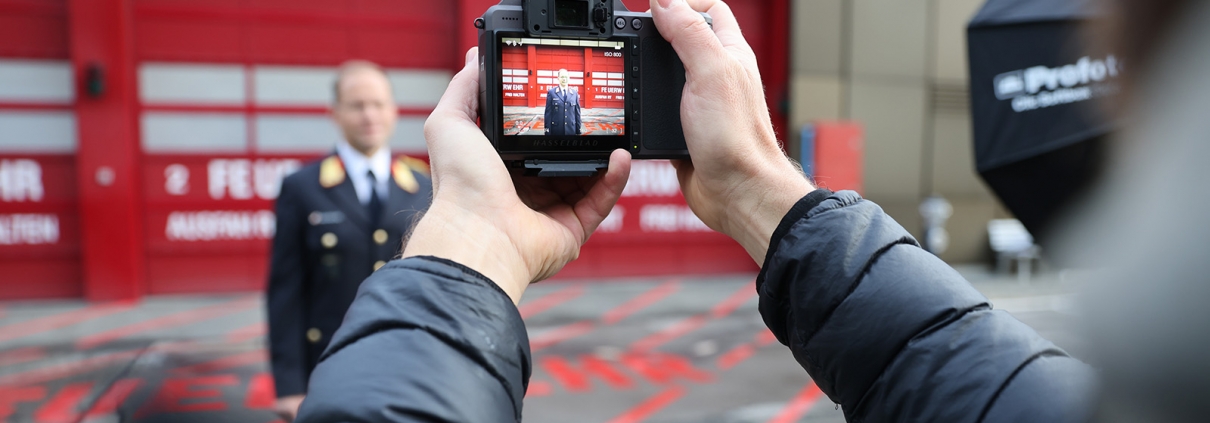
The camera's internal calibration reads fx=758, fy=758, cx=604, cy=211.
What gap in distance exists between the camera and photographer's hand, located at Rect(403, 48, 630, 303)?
0.98 metres

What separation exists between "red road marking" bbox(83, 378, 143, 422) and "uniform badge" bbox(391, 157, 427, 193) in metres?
2.35

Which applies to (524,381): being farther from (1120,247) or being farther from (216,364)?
(216,364)

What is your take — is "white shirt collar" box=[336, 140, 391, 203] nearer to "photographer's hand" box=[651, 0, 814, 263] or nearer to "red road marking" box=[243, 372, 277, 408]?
"photographer's hand" box=[651, 0, 814, 263]

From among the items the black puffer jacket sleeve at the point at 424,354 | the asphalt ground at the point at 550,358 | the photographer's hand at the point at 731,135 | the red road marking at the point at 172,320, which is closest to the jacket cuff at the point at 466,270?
the black puffer jacket sleeve at the point at 424,354

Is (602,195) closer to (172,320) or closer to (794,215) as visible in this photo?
(794,215)

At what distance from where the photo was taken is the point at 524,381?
0.87 m

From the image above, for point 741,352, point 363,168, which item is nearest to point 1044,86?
point 363,168

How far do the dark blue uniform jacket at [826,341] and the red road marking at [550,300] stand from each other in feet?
20.5

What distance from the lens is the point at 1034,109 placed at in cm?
231

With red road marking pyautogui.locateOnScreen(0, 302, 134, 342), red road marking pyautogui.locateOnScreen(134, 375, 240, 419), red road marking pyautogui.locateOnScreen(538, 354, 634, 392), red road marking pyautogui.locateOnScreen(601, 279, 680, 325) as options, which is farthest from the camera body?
red road marking pyautogui.locateOnScreen(0, 302, 134, 342)

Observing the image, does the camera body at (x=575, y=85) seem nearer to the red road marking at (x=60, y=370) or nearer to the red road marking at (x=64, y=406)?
the red road marking at (x=64, y=406)

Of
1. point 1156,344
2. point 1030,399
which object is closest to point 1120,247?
point 1156,344

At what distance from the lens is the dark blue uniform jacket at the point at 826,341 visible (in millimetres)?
731

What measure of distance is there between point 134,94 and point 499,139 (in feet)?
25.8
